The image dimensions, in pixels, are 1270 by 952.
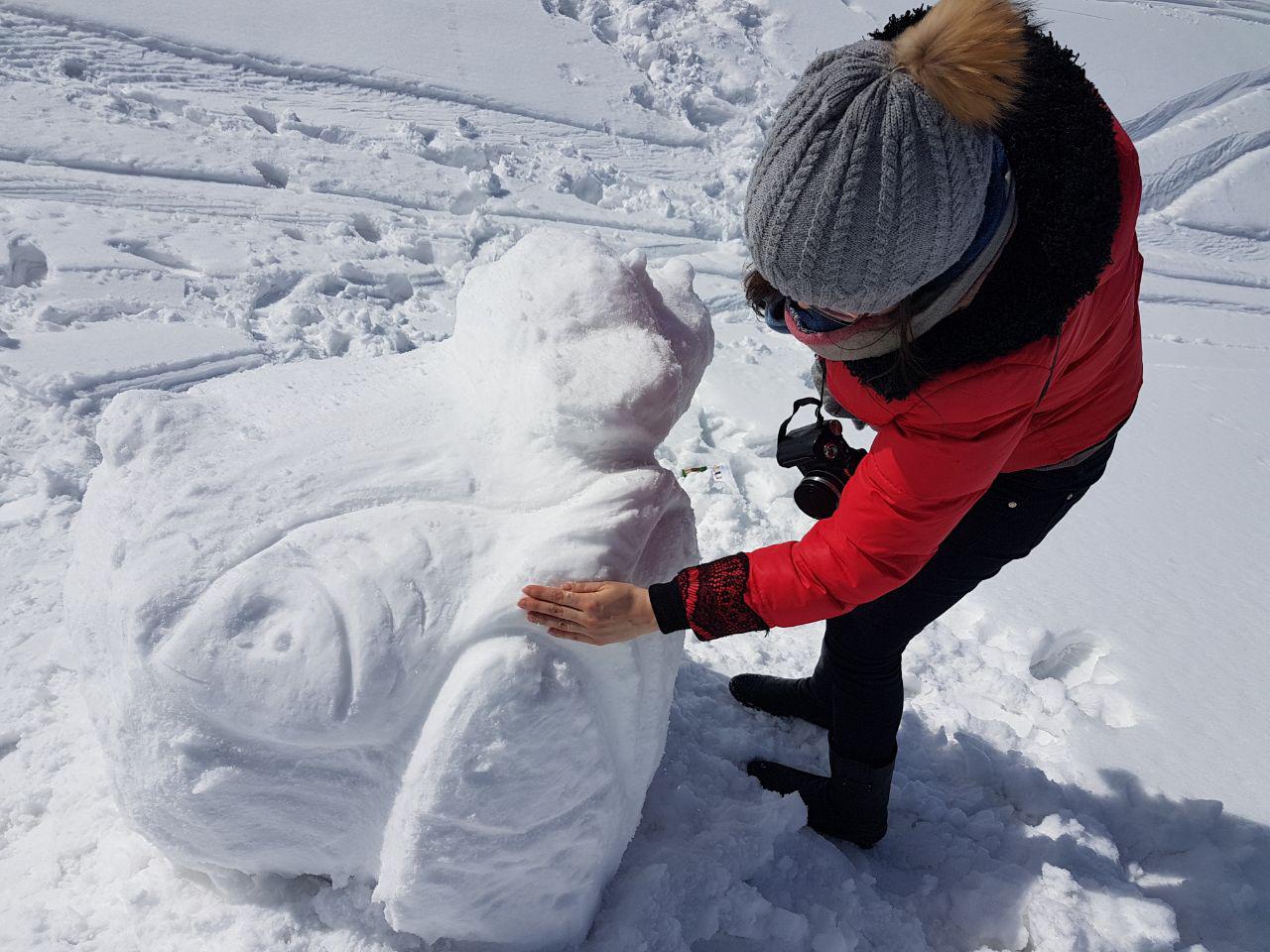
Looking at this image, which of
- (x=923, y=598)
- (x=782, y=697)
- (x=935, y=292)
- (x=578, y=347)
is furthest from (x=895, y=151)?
(x=782, y=697)

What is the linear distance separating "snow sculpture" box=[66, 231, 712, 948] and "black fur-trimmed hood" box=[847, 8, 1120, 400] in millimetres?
477

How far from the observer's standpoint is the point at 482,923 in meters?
1.47

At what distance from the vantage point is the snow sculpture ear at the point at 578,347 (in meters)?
1.39

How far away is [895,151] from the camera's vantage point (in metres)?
0.97

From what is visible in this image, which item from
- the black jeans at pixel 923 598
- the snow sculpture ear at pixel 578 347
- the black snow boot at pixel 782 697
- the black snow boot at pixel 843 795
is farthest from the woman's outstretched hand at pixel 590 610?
the black snow boot at pixel 782 697


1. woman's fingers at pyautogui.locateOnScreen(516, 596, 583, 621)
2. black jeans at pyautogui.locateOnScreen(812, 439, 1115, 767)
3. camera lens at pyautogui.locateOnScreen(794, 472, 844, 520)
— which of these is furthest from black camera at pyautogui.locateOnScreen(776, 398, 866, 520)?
woman's fingers at pyautogui.locateOnScreen(516, 596, 583, 621)

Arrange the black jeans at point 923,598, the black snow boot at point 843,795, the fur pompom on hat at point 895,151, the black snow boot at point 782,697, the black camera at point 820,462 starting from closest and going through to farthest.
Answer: the fur pompom on hat at point 895,151 < the black jeans at point 923,598 < the black camera at point 820,462 < the black snow boot at point 843,795 < the black snow boot at point 782,697

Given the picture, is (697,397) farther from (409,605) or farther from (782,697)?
(409,605)

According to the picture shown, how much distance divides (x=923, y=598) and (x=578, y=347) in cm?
81

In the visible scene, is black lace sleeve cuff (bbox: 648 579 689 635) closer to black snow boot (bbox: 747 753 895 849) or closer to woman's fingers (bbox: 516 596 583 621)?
woman's fingers (bbox: 516 596 583 621)

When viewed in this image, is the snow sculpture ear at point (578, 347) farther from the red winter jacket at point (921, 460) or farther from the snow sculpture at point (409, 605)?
the red winter jacket at point (921, 460)

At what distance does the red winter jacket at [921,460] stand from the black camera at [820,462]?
28 centimetres

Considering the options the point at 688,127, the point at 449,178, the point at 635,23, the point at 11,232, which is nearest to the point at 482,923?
the point at 11,232

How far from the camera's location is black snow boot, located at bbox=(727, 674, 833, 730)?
7.26ft
